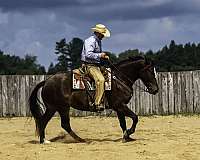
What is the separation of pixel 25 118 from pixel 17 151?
10.2m

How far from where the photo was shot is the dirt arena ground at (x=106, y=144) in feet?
33.3

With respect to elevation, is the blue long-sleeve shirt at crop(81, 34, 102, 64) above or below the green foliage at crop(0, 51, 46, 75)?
below

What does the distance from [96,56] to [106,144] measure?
1959mm

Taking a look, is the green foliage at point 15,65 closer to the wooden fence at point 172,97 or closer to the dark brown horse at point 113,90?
the wooden fence at point 172,97

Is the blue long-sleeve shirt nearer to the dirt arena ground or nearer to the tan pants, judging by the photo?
the tan pants

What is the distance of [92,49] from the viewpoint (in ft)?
39.5

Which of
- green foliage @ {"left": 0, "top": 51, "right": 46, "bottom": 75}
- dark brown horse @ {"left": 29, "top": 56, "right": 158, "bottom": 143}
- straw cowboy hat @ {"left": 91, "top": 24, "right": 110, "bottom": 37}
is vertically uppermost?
green foliage @ {"left": 0, "top": 51, "right": 46, "bottom": 75}

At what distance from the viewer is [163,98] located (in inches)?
843

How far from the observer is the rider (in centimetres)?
1203

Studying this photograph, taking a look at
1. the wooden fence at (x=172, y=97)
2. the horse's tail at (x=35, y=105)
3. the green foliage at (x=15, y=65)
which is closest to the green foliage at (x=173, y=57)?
the green foliage at (x=15, y=65)

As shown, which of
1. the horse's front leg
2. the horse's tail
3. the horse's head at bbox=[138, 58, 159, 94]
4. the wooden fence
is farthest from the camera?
the wooden fence

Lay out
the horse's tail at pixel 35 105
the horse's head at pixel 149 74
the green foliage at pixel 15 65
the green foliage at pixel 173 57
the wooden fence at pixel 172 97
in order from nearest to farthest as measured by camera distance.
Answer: the horse's head at pixel 149 74 → the horse's tail at pixel 35 105 → the wooden fence at pixel 172 97 → the green foliage at pixel 173 57 → the green foliage at pixel 15 65

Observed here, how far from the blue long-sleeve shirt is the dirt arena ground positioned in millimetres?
1868

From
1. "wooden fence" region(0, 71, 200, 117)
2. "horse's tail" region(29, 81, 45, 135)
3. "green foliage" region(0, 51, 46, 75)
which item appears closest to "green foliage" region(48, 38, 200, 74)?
"green foliage" region(0, 51, 46, 75)
